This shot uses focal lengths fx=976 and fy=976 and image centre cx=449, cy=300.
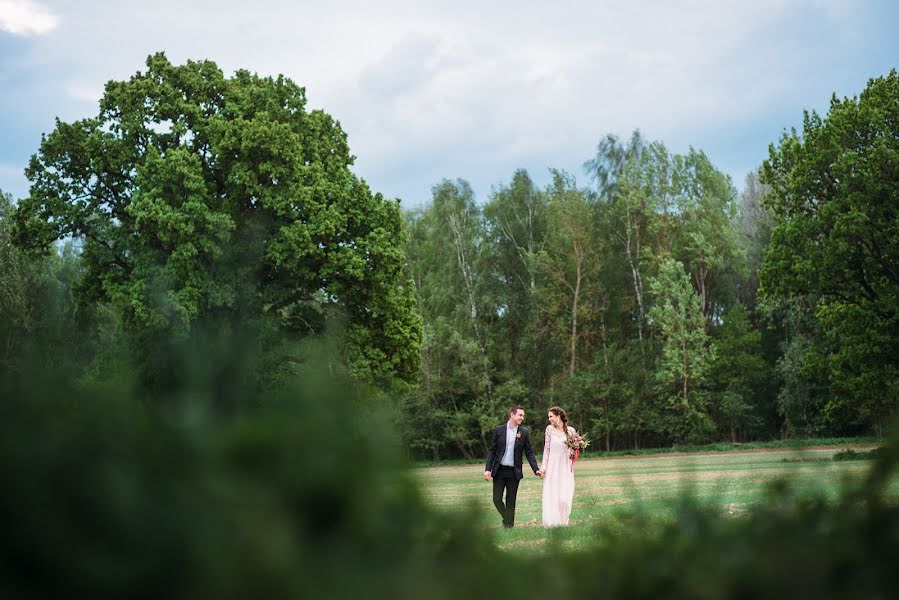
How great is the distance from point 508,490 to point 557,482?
893 millimetres

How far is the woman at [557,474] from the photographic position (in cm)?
1652

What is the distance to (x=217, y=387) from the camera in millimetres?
1896

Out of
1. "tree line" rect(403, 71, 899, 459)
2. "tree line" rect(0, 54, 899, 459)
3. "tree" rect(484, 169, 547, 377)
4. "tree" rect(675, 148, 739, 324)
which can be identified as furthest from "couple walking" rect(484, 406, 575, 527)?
"tree" rect(484, 169, 547, 377)

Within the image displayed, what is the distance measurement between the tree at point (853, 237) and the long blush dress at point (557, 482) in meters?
18.3

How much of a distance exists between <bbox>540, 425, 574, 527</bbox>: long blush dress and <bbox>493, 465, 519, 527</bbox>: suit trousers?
2.03 ft

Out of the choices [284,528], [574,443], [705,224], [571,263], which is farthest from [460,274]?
[284,528]

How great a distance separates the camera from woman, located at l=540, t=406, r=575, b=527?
54.2 feet

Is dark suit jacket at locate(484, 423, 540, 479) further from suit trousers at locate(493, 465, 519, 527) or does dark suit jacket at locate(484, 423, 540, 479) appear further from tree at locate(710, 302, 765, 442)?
tree at locate(710, 302, 765, 442)

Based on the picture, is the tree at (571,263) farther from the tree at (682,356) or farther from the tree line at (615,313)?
the tree at (682,356)

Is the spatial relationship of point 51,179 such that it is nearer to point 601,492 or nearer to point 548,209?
point 601,492

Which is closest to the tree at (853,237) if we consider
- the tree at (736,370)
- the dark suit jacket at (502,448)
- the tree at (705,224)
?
the dark suit jacket at (502,448)

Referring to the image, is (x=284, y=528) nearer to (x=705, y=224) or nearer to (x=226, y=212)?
(x=226, y=212)

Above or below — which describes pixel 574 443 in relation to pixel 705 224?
below

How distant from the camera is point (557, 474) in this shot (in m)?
16.7
